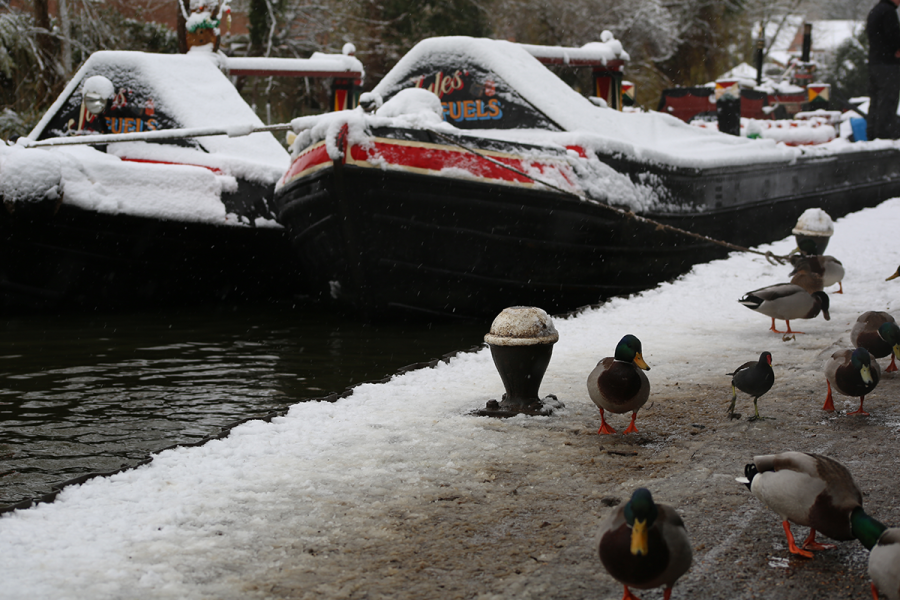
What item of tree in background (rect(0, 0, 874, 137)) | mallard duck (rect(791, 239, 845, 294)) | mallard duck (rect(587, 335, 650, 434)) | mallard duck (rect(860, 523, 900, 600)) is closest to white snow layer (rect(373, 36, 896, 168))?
mallard duck (rect(791, 239, 845, 294))

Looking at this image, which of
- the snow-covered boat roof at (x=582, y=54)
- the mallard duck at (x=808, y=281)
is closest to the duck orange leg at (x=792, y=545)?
the mallard duck at (x=808, y=281)

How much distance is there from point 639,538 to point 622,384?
188cm

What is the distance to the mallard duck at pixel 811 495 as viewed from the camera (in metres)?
2.93

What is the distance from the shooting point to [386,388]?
5.57m

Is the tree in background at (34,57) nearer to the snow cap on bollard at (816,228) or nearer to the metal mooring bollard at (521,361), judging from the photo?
the snow cap on bollard at (816,228)

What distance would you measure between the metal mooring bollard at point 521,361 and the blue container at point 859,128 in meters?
16.1

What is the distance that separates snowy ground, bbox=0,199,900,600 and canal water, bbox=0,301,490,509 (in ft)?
1.97

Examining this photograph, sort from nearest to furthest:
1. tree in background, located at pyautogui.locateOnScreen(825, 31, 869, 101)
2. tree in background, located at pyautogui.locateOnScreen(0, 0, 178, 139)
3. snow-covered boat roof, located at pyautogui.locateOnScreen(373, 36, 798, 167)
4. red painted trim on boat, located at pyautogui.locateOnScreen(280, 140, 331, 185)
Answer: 1. red painted trim on boat, located at pyautogui.locateOnScreen(280, 140, 331, 185)
2. snow-covered boat roof, located at pyautogui.locateOnScreen(373, 36, 798, 167)
3. tree in background, located at pyautogui.locateOnScreen(0, 0, 178, 139)
4. tree in background, located at pyautogui.locateOnScreen(825, 31, 869, 101)

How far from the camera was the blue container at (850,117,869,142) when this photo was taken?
60.9 feet

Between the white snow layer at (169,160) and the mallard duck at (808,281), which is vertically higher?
the white snow layer at (169,160)

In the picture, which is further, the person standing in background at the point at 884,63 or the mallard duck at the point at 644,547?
the person standing in background at the point at 884,63

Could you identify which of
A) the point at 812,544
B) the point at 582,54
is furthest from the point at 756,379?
the point at 582,54

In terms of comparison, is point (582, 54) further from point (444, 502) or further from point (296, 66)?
point (444, 502)

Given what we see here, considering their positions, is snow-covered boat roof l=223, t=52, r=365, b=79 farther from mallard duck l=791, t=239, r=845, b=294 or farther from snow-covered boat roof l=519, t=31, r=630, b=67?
mallard duck l=791, t=239, r=845, b=294
